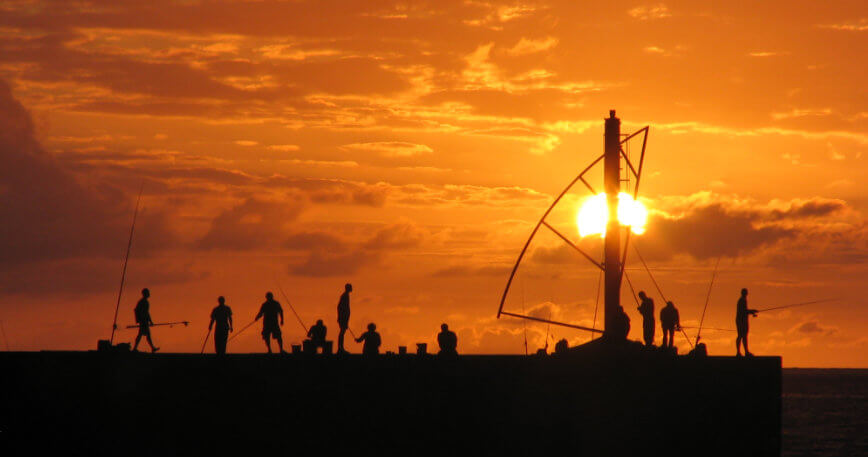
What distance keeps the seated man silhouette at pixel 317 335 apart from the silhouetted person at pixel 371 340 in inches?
50.7

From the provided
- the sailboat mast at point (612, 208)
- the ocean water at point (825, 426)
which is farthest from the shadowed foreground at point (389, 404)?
the ocean water at point (825, 426)

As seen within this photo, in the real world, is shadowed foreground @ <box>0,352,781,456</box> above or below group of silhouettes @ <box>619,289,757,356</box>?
below

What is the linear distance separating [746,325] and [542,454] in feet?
22.7

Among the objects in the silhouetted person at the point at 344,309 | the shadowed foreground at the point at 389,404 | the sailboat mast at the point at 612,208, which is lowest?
the shadowed foreground at the point at 389,404

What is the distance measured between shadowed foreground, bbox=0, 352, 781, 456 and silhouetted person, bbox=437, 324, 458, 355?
33 centimetres

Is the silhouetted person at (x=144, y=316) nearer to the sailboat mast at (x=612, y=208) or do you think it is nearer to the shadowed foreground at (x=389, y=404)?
the shadowed foreground at (x=389, y=404)

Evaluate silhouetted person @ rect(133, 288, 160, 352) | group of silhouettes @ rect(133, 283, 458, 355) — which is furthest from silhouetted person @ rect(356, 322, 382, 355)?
silhouetted person @ rect(133, 288, 160, 352)

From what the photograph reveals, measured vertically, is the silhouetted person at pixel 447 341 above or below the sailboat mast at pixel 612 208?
below

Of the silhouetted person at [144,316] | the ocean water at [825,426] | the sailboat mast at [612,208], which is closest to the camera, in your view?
the silhouetted person at [144,316]

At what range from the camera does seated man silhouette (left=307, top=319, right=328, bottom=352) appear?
37.9 metres

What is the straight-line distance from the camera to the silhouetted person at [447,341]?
125ft

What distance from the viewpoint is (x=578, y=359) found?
39438 millimetres

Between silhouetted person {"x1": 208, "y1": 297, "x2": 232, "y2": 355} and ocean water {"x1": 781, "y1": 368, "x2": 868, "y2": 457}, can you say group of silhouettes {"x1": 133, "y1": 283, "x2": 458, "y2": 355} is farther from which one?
ocean water {"x1": 781, "y1": 368, "x2": 868, "y2": 457}

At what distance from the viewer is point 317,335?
38.2 m
